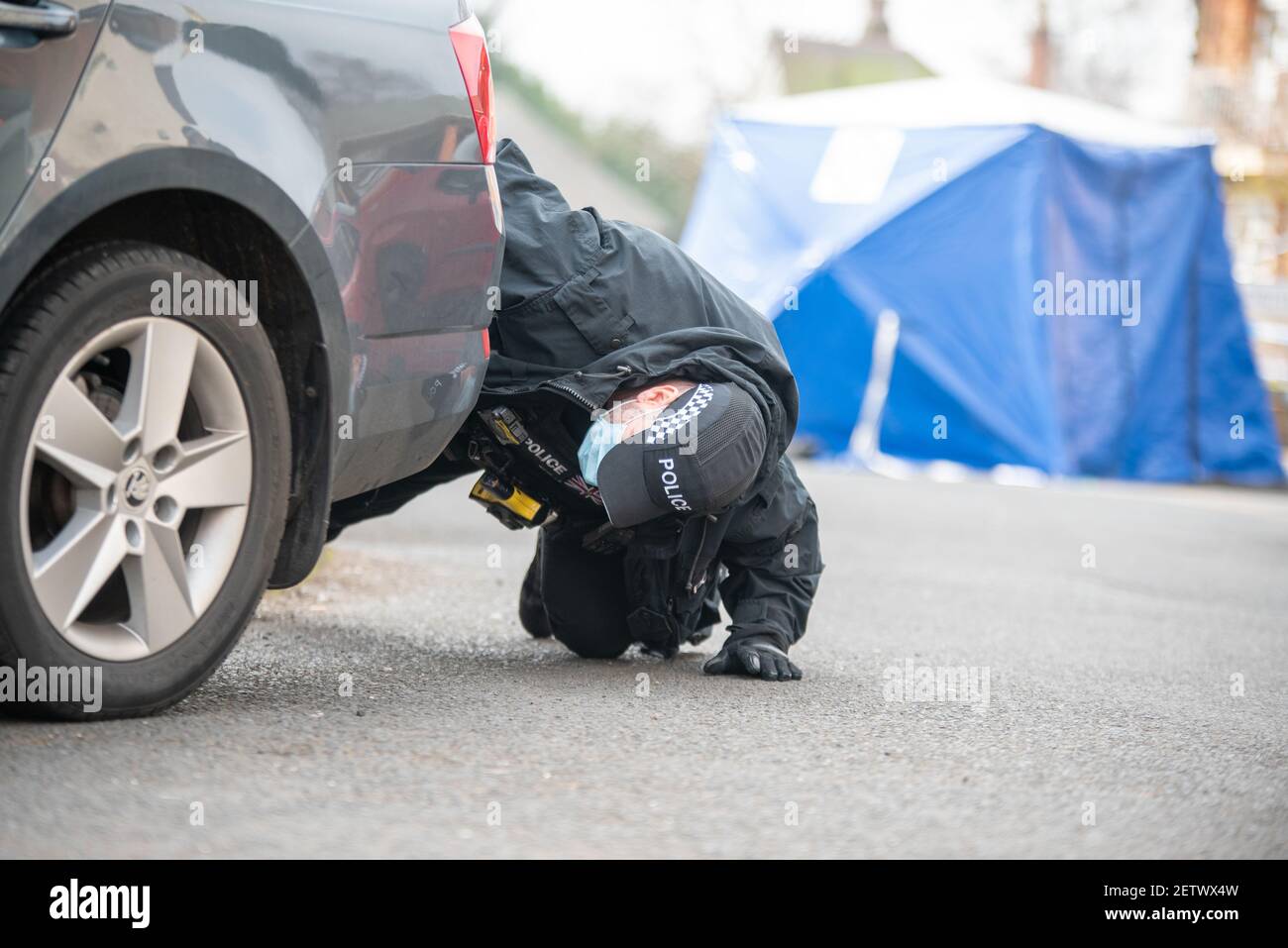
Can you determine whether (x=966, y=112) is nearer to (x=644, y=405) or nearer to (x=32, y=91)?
(x=644, y=405)

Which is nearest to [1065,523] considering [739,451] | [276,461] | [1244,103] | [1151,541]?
[1151,541]

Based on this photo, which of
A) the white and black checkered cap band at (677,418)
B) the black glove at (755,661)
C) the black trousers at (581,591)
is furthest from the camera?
the black trousers at (581,591)

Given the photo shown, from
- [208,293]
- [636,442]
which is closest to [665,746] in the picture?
[636,442]

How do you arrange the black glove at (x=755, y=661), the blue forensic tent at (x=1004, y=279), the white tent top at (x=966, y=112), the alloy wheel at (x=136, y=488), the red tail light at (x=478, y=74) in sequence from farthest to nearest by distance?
the white tent top at (x=966, y=112) < the blue forensic tent at (x=1004, y=279) < the black glove at (x=755, y=661) < the red tail light at (x=478, y=74) < the alloy wheel at (x=136, y=488)

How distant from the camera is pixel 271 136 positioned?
2953 mm

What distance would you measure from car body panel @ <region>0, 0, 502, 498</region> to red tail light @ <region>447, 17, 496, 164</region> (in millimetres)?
28

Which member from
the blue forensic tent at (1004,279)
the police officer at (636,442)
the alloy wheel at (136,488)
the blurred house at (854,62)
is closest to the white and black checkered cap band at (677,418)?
the police officer at (636,442)

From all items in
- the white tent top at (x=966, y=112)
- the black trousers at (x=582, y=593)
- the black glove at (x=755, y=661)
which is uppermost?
the white tent top at (x=966, y=112)

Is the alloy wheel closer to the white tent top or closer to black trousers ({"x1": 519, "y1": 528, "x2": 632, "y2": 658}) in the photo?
black trousers ({"x1": 519, "y1": 528, "x2": 632, "y2": 658})

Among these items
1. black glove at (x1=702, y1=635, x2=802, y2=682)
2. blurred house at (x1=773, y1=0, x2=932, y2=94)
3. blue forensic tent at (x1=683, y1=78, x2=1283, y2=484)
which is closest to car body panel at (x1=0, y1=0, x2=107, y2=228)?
black glove at (x1=702, y1=635, x2=802, y2=682)

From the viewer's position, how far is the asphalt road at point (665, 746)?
256 cm

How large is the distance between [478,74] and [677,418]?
2.78 ft

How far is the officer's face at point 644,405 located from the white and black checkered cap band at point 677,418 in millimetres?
26

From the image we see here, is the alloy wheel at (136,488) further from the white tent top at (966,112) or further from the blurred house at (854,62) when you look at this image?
the blurred house at (854,62)
